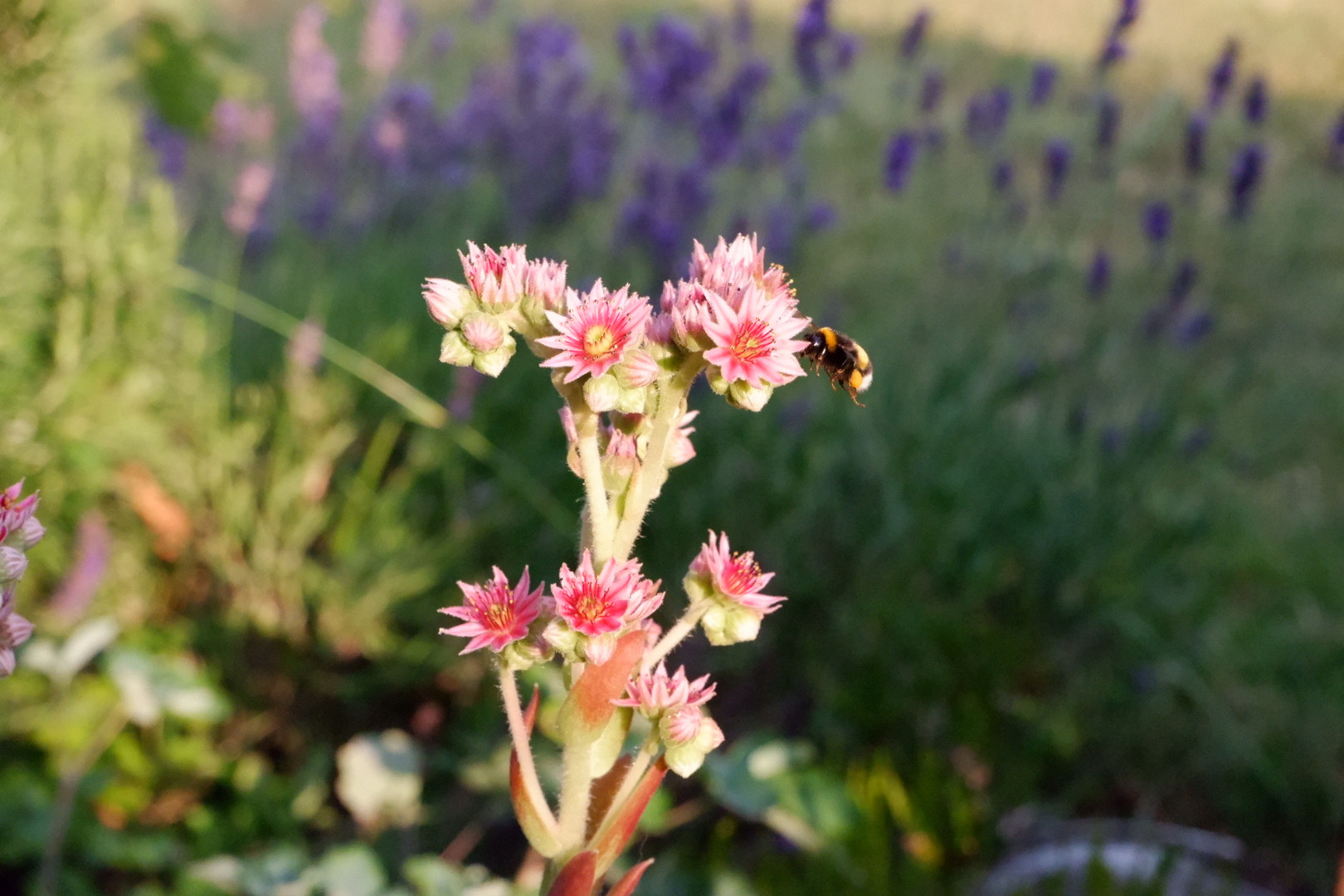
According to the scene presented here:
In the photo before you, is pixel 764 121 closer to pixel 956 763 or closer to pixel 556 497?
pixel 556 497

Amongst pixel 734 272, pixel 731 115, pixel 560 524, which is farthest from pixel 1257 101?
pixel 734 272

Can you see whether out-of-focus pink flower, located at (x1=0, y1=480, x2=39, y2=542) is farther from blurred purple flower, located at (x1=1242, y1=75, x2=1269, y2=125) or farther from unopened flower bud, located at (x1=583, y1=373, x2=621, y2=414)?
blurred purple flower, located at (x1=1242, y1=75, x2=1269, y2=125)

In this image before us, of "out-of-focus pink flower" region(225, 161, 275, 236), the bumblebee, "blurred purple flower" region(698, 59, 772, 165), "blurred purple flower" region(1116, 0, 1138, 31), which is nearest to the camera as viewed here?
the bumblebee

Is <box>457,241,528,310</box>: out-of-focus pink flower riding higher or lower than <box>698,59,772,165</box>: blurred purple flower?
lower

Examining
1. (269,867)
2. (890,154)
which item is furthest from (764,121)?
(269,867)

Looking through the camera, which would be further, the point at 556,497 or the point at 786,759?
the point at 556,497

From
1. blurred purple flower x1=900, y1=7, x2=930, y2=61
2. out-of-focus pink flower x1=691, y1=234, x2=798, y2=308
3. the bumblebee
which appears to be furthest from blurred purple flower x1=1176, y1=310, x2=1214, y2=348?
out-of-focus pink flower x1=691, y1=234, x2=798, y2=308

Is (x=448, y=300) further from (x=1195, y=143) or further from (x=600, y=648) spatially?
(x=1195, y=143)

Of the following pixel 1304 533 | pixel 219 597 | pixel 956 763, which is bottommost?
pixel 956 763
